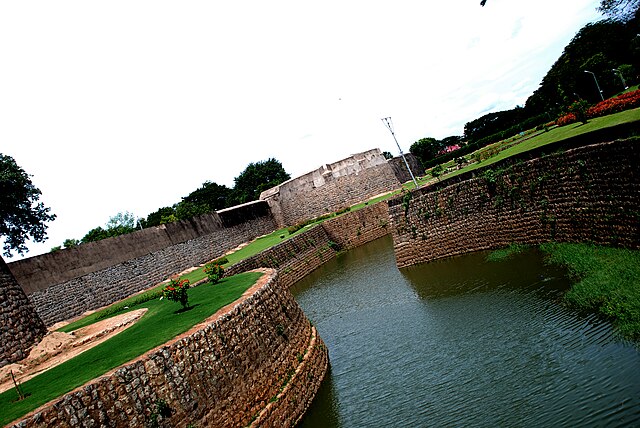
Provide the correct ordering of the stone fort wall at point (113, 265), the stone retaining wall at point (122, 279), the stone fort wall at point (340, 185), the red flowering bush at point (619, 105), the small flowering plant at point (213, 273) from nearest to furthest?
the small flowering plant at point (213, 273) → the red flowering bush at point (619, 105) → the stone fort wall at point (113, 265) → the stone retaining wall at point (122, 279) → the stone fort wall at point (340, 185)

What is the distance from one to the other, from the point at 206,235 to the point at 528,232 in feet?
66.5

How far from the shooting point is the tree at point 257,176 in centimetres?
7138

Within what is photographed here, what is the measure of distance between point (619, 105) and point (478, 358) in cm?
1416

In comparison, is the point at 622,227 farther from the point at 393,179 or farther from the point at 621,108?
the point at 393,179

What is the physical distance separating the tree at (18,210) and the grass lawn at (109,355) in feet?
64.4

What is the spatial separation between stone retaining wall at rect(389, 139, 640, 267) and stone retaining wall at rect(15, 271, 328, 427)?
7.64m

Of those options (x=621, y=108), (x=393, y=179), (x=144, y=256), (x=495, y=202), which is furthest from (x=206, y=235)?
(x=621, y=108)

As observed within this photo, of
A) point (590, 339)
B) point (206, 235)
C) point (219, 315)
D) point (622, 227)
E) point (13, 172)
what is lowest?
point (590, 339)

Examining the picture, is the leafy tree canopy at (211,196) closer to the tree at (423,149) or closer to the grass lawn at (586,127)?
the tree at (423,149)

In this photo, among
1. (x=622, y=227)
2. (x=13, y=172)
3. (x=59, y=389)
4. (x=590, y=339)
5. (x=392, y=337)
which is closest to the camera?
(x=59, y=389)

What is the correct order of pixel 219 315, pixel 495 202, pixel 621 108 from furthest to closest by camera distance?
pixel 621 108 → pixel 495 202 → pixel 219 315

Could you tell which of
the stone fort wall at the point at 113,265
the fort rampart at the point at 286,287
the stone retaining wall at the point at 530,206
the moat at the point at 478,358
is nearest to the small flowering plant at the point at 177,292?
the fort rampart at the point at 286,287

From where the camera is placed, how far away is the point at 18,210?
2656 cm

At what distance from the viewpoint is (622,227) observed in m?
10.0
